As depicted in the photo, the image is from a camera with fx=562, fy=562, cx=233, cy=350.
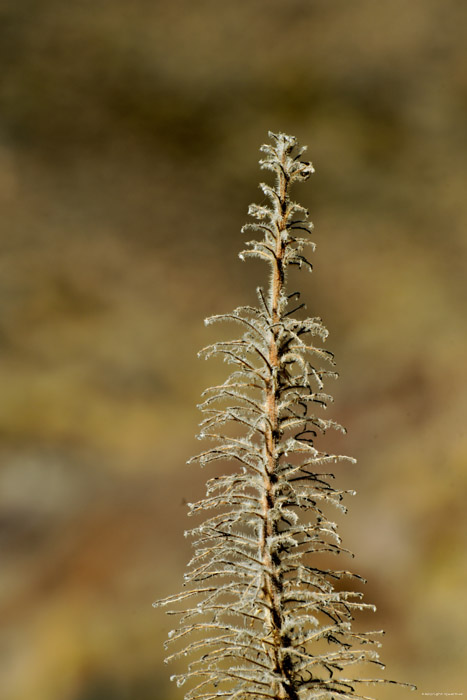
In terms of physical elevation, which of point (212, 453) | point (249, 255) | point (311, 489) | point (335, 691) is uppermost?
point (249, 255)

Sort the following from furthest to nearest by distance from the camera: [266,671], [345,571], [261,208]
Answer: [261,208], [345,571], [266,671]

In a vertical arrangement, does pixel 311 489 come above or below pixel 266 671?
above

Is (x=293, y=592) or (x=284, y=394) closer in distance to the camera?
(x=293, y=592)

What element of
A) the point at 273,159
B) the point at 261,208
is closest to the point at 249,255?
the point at 261,208

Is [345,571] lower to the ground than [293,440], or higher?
lower

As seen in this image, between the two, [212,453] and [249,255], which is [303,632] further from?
[249,255]

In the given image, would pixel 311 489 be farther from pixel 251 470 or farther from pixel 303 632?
pixel 303 632

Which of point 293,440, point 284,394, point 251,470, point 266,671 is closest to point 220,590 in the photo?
point 266,671

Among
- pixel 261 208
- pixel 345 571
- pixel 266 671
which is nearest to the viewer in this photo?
pixel 266 671

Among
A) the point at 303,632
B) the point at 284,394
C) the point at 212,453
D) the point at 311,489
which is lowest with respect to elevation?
the point at 303,632
